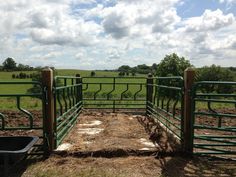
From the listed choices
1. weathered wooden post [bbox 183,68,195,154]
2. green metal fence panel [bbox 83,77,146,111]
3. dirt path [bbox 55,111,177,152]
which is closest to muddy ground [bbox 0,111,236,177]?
dirt path [bbox 55,111,177,152]

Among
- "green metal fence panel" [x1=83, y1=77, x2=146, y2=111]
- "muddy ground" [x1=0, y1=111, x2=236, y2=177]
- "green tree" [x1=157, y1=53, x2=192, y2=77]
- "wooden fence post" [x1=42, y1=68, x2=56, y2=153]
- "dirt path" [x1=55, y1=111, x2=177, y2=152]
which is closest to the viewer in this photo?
"muddy ground" [x1=0, y1=111, x2=236, y2=177]

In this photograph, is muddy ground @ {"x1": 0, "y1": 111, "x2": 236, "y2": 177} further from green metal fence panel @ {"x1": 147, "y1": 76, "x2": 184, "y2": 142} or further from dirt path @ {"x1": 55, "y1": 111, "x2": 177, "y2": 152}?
green metal fence panel @ {"x1": 147, "y1": 76, "x2": 184, "y2": 142}

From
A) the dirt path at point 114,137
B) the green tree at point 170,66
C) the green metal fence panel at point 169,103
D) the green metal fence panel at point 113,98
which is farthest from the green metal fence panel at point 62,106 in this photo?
the green tree at point 170,66

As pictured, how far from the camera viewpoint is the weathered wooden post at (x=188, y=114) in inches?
200

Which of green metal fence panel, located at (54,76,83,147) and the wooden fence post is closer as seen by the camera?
the wooden fence post

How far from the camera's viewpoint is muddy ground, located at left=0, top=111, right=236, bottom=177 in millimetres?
4316

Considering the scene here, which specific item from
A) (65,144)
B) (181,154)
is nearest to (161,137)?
(181,154)

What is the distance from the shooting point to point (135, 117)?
958cm

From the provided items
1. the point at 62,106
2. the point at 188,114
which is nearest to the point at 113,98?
the point at 62,106

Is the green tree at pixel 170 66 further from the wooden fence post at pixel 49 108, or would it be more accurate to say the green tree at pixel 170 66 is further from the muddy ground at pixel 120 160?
the wooden fence post at pixel 49 108

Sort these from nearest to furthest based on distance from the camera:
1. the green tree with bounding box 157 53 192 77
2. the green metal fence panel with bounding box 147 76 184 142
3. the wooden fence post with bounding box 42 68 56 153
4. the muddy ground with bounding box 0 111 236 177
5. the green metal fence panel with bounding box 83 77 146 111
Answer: the muddy ground with bounding box 0 111 236 177 → the wooden fence post with bounding box 42 68 56 153 → the green metal fence panel with bounding box 147 76 184 142 → the green metal fence panel with bounding box 83 77 146 111 → the green tree with bounding box 157 53 192 77

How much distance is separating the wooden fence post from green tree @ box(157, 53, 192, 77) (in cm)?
1335

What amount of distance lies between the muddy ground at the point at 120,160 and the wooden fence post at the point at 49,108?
0.84ft

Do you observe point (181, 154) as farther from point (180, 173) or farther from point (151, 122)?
point (151, 122)
